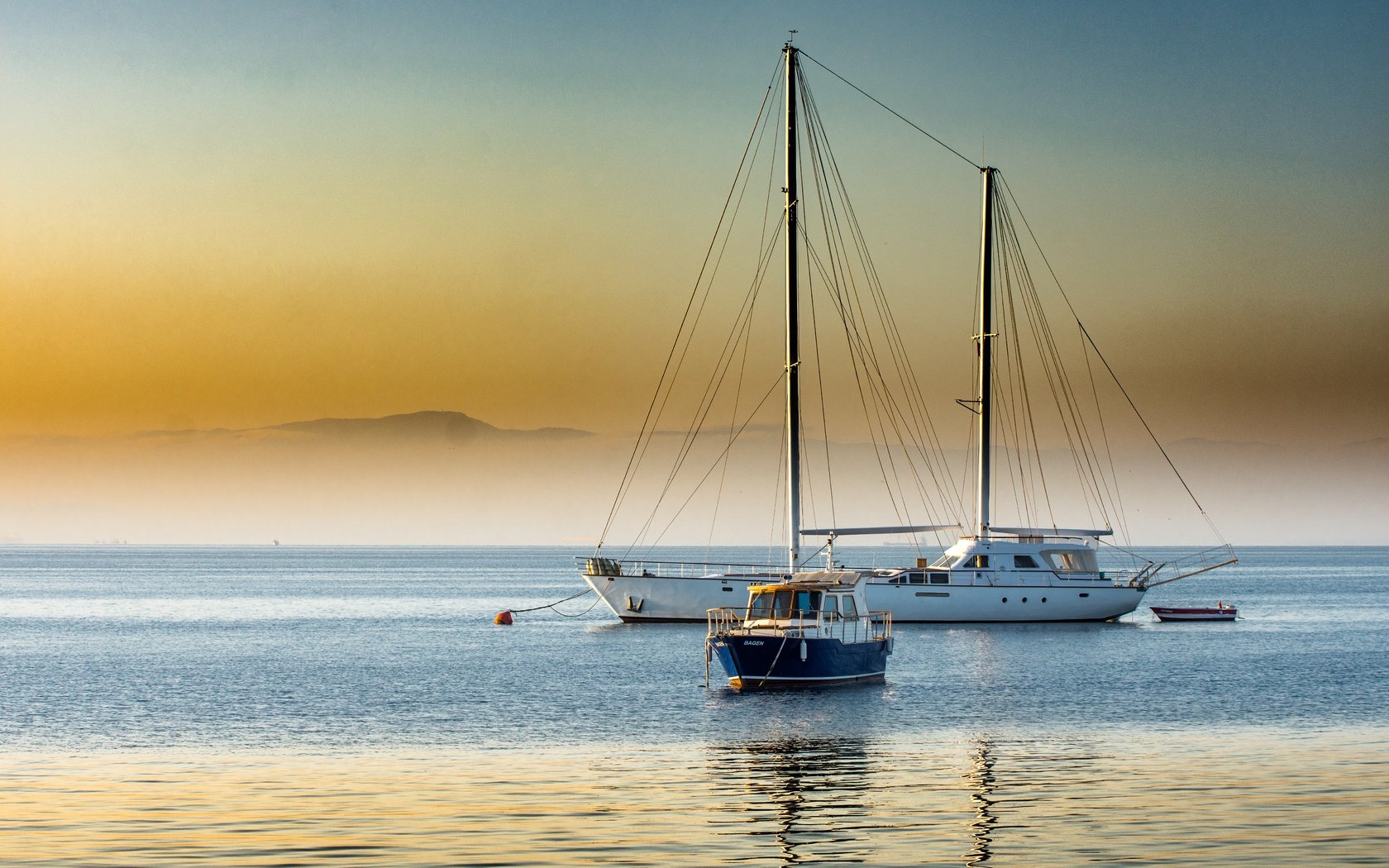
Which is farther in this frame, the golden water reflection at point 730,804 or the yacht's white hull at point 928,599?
the yacht's white hull at point 928,599

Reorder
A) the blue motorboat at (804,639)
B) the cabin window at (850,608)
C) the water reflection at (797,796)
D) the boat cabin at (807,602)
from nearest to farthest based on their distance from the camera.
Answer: the water reflection at (797,796), the blue motorboat at (804,639), the boat cabin at (807,602), the cabin window at (850,608)

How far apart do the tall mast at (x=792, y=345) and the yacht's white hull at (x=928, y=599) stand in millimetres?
9879

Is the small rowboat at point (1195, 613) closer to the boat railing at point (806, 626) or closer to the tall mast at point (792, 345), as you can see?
the tall mast at point (792, 345)

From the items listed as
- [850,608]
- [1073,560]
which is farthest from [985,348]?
[850,608]

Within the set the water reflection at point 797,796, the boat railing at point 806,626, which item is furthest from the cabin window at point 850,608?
the water reflection at point 797,796

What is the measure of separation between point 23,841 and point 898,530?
201ft

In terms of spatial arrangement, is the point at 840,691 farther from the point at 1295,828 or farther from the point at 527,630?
the point at 527,630

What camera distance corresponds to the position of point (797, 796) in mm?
28609

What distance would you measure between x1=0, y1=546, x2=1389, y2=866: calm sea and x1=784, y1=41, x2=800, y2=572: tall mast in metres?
8.33

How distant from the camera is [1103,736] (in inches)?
1480

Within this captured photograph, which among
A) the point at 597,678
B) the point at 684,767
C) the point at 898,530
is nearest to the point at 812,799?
the point at 684,767

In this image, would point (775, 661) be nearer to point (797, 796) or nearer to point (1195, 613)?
point (797, 796)

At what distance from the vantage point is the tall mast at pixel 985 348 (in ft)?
271

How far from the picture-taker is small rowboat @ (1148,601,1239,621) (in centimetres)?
9075
